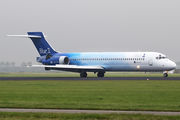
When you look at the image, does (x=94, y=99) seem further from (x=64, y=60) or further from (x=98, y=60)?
(x=64, y=60)

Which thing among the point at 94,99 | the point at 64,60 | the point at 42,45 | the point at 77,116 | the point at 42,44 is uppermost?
the point at 42,44

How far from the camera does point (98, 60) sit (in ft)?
197

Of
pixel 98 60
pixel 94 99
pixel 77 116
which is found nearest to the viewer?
pixel 77 116

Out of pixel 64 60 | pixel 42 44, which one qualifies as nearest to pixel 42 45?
pixel 42 44

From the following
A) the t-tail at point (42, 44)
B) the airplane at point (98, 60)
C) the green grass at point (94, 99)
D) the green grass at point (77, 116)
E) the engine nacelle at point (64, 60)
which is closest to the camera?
the green grass at point (77, 116)

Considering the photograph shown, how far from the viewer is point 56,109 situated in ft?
55.6

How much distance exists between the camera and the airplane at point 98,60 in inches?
2189

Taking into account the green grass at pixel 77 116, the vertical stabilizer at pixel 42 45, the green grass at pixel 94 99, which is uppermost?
the vertical stabilizer at pixel 42 45

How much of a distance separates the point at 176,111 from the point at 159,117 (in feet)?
7.63

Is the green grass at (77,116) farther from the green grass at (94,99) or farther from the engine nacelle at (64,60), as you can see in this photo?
the engine nacelle at (64,60)

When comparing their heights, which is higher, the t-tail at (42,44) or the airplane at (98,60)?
the t-tail at (42,44)

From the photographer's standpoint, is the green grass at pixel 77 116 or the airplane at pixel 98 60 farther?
the airplane at pixel 98 60

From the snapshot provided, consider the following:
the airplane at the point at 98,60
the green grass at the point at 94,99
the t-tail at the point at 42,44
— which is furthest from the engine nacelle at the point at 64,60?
the green grass at the point at 94,99

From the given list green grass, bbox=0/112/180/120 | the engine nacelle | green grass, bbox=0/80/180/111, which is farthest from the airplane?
green grass, bbox=0/112/180/120
